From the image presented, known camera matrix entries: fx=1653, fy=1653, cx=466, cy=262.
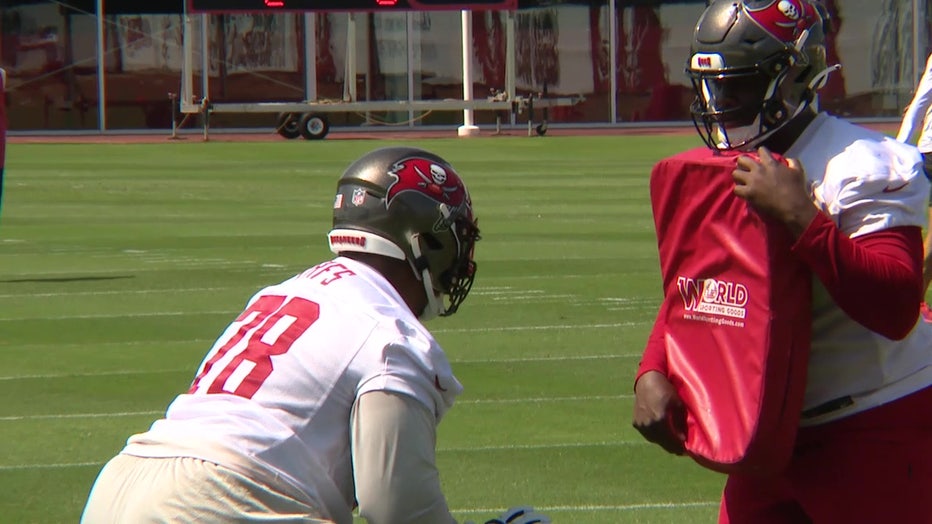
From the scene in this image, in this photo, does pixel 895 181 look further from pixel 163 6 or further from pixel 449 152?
pixel 163 6

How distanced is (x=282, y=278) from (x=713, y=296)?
947 cm

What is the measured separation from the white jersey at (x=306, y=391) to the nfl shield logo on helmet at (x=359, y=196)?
30 centimetres

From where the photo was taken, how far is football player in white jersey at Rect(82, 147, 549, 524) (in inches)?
127

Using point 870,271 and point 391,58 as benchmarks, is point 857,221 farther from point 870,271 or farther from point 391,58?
point 391,58

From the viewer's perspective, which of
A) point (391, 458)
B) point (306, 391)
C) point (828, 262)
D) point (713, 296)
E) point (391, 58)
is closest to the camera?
point (391, 458)

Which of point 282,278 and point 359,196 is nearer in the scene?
point 359,196

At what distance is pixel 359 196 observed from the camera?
3.70 metres

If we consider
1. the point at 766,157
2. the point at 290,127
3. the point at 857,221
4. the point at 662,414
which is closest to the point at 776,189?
the point at 766,157

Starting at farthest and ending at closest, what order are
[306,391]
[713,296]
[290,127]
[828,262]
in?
1. [290,127]
2. [713,296]
3. [828,262]
4. [306,391]

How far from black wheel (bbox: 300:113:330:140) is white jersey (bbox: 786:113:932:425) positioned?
29273 mm

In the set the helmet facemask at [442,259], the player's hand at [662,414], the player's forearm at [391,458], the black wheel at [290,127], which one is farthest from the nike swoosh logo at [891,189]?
the black wheel at [290,127]

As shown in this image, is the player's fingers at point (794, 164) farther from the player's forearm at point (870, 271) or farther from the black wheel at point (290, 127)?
the black wheel at point (290, 127)

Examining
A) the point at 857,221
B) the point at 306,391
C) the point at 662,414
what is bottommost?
the point at 662,414

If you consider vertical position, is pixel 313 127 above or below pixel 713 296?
below
